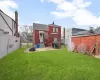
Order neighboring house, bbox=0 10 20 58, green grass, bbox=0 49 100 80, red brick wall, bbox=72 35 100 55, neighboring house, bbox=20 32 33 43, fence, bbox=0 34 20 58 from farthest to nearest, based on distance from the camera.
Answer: neighboring house, bbox=20 32 33 43 → red brick wall, bbox=72 35 100 55 → neighboring house, bbox=0 10 20 58 → fence, bbox=0 34 20 58 → green grass, bbox=0 49 100 80

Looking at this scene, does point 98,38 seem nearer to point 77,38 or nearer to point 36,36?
point 77,38

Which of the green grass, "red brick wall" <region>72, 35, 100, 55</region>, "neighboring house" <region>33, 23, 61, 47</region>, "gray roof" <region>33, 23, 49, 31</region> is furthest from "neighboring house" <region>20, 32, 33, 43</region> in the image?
the green grass

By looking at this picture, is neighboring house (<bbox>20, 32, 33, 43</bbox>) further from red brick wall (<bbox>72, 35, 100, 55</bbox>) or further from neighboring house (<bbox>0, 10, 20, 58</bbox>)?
red brick wall (<bbox>72, 35, 100, 55</bbox>)

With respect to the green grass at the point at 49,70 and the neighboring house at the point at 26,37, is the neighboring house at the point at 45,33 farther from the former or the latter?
the green grass at the point at 49,70

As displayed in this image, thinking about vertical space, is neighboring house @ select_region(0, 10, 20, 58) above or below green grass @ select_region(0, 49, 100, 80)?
above

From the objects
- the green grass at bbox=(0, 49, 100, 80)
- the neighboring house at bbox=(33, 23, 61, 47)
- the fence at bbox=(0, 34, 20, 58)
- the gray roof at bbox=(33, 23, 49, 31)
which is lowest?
the green grass at bbox=(0, 49, 100, 80)

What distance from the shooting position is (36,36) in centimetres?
2923

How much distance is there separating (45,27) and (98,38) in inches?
747

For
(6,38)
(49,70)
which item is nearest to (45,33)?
(6,38)

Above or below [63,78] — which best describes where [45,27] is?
above

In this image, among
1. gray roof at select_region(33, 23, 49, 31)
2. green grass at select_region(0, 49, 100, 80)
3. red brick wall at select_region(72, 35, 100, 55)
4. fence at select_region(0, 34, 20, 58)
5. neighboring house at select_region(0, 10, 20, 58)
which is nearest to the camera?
green grass at select_region(0, 49, 100, 80)

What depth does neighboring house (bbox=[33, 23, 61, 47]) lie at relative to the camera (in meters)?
29.3

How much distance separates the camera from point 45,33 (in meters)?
30.2

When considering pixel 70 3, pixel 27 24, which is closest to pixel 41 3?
pixel 70 3
